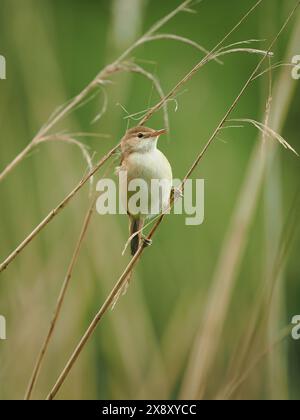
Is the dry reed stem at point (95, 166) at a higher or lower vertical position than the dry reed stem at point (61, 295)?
higher

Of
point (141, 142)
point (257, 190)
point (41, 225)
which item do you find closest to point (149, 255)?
point (141, 142)

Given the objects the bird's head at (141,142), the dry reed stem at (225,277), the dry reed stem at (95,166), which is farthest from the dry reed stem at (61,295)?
the bird's head at (141,142)

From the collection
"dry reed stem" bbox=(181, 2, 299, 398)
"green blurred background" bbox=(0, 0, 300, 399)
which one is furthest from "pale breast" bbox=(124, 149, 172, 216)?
"dry reed stem" bbox=(181, 2, 299, 398)

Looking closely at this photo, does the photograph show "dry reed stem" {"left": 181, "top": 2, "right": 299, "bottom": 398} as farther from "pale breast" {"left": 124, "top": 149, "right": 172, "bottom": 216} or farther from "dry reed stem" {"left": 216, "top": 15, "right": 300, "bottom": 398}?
"pale breast" {"left": 124, "top": 149, "right": 172, "bottom": 216}

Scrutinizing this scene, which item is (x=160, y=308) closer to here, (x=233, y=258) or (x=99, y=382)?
(x=99, y=382)

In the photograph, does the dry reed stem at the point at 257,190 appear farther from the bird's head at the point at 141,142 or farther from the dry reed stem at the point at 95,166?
the bird's head at the point at 141,142

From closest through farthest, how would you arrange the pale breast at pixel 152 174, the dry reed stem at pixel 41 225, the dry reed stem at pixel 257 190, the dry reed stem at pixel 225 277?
the dry reed stem at pixel 41 225
the dry reed stem at pixel 257 190
the dry reed stem at pixel 225 277
the pale breast at pixel 152 174

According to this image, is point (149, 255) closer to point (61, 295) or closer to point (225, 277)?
point (225, 277)
